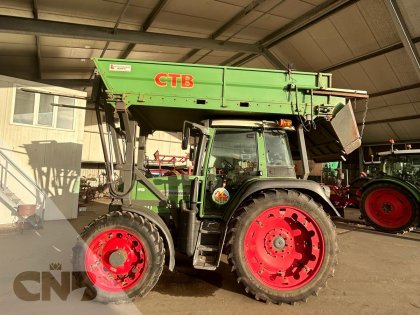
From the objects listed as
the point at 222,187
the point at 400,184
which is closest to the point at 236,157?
the point at 222,187

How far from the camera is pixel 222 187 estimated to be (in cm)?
436

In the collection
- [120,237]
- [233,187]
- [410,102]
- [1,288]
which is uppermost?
[410,102]

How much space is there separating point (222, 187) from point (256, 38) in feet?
31.1

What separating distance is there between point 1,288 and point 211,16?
8.96 m

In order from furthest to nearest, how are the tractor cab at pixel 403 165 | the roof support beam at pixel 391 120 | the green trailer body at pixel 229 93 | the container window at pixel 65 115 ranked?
the roof support beam at pixel 391 120 → the container window at pixel 65 115 → the tractor cab at pixel 403 165 → the green trailer body at pixel 229 93

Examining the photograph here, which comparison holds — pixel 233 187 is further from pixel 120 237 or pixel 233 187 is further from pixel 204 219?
pixel 120 237

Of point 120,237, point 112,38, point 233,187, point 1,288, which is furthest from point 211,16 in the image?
point 1,288

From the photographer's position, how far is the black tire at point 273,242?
12.5 ft

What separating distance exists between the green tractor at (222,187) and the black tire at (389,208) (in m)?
6.20

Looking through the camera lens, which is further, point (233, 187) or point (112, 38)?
point (112, 38)

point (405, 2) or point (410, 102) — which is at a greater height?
point (405, 2)

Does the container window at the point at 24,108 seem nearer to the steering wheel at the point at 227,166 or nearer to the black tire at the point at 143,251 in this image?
the black tire at the point at 143,251

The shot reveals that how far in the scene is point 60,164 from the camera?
9711 mm

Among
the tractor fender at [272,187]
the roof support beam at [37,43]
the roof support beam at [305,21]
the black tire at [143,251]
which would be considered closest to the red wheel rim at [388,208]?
the roof support beam at [305,21]
